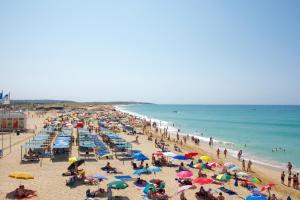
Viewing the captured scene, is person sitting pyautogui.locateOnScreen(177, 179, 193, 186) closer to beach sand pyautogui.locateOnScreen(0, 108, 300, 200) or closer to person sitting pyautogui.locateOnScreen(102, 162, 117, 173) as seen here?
beach sand pyautogui.locateOnScreen(0, 108, 300, 200)

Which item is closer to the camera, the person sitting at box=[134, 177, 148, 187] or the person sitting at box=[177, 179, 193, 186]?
the person sitting at box=[134, 177, 148, 187]

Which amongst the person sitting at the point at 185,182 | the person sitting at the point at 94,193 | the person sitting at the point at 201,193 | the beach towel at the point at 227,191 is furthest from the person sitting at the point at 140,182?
the beach towel at the point at 227,191

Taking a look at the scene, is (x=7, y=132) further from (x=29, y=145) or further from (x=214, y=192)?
(x=214, y=192)

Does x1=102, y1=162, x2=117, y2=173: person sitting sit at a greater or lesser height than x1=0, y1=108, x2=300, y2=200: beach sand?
greater

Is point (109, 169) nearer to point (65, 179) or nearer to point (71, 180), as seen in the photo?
point (65, 179)

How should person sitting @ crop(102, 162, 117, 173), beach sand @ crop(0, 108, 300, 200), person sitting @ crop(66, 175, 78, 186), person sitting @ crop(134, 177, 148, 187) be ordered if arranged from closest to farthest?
beach sand @ crop(0, 108, 300, 200), person sitting @ crop(66, 175, 78, 186), person sitting @ crop(134, 177, 148, 187), person sitting @ crop(102, 162, 117, 173)

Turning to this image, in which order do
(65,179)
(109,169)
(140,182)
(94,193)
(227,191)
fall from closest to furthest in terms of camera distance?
(94,193), (227,191), (140,182), (65,179), (109,169)

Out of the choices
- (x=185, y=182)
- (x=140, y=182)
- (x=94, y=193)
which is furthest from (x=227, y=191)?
(x=94, y=193)

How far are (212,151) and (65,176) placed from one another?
1908 centimetres

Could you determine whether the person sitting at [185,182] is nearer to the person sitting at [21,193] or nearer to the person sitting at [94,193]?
the person sitting at [94,193]

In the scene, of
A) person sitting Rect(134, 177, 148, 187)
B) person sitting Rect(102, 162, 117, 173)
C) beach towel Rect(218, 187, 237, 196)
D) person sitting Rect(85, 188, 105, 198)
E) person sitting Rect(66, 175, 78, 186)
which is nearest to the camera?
person sitting Rect(85, 188, 105, 198)

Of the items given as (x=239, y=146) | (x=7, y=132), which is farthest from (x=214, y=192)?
(x=7, y=132)

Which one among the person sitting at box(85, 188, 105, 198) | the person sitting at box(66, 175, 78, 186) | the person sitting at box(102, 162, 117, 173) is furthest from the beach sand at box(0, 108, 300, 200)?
the person sitting at box(85, 188, 105, 198)

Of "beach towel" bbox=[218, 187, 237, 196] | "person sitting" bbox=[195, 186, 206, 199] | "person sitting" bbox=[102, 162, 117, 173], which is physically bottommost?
"beach towel" bbox=[218, 187, 237, 196]
